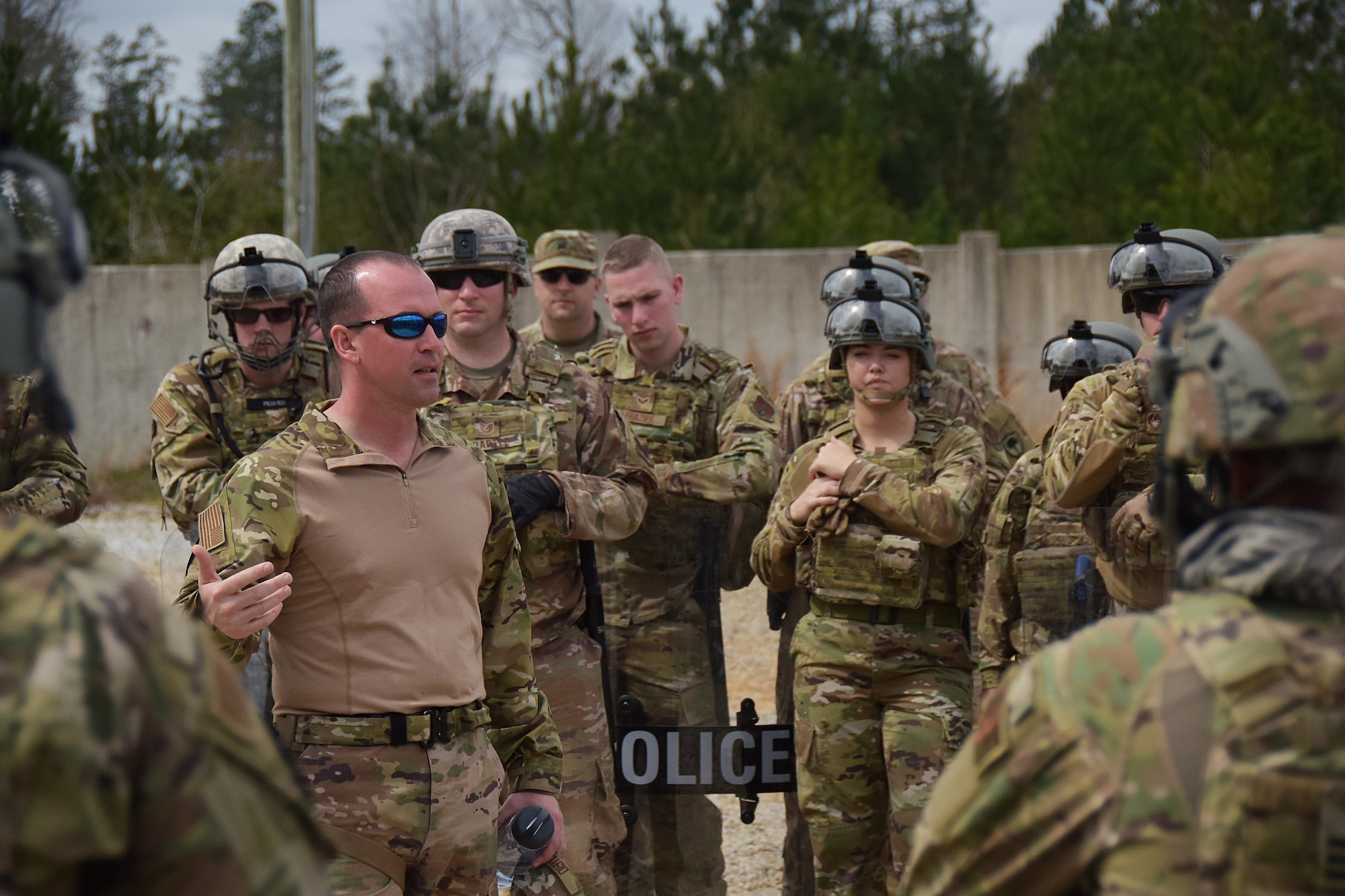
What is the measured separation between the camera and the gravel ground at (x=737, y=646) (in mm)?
6699

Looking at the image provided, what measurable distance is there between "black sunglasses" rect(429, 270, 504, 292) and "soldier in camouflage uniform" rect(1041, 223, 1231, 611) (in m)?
2.05

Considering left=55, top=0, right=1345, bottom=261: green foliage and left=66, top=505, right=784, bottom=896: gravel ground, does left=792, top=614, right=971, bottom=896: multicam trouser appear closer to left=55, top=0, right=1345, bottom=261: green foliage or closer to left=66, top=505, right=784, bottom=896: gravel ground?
left=66, top=505, right=784, bottom=896: gravel ground

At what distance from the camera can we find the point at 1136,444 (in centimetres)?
475

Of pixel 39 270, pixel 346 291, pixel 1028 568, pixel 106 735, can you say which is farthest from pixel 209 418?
pixel 106 735

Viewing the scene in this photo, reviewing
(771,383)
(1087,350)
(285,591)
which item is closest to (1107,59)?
(771,383)

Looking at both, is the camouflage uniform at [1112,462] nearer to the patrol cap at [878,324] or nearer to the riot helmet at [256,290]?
the patrol cap at [878,324]

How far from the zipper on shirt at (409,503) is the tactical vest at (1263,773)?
6.89 feet

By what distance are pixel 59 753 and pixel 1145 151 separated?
19757 millimetres

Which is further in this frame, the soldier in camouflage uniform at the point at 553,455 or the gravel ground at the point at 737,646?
the gravel ground at the point at 737,646

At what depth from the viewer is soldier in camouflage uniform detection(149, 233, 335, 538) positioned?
5645 mm

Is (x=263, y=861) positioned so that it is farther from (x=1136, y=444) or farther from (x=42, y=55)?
(x=42, y=55)

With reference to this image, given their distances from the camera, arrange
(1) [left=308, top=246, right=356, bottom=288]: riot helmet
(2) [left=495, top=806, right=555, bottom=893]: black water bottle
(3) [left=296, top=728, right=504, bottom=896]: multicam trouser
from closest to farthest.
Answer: (3) [left=296, top=728, right=504, bottom=896]: multicam trouser → (2) [left=495, top=806, right=555, bottom=893]: black water bottle → (1) [left=308, top=246, right=356, bottom=288]: riot helmet

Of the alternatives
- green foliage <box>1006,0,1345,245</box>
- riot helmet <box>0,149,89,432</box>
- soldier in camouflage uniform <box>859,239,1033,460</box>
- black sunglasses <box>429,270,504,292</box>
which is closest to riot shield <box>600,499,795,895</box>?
black sunglasses <box>429,270,504,292</box>

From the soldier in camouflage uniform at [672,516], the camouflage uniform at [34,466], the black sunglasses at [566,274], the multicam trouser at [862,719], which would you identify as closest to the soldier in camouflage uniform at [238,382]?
the camouflage uniform at [34,466]
